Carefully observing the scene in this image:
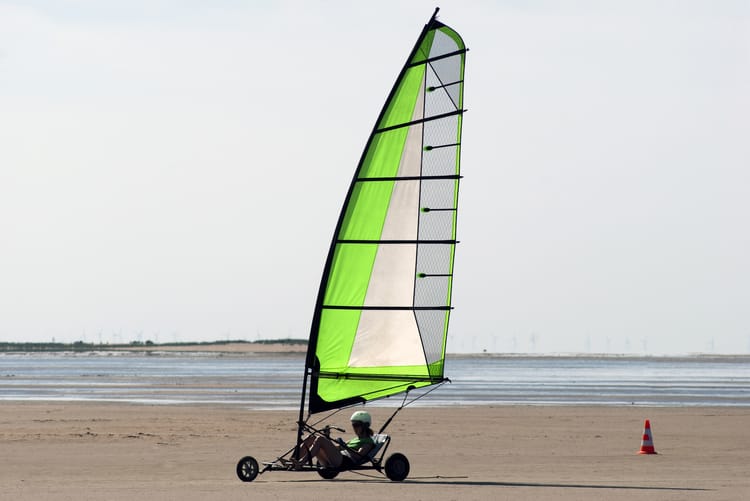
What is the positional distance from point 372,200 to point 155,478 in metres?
4.71

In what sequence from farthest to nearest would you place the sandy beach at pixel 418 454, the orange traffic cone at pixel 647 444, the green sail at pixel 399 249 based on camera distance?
1. the orange traffic cone at pixel 647 444
2. the green sail at pixel 399 249
3. the sandy beach at pixel 418 454

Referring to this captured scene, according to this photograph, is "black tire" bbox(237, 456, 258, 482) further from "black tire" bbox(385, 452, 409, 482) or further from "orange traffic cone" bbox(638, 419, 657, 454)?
"orange traffic cone" bbox(638, 419, 657, 454)

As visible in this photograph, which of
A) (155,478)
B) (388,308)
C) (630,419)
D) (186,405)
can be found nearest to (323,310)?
(388,308)

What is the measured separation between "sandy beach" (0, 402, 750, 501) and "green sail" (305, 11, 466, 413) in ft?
4.91

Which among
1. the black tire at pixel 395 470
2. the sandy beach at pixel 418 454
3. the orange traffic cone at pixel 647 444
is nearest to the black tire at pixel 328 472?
the sandy beach at pixel 418 454

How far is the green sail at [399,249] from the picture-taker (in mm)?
17078

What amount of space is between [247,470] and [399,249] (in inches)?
136

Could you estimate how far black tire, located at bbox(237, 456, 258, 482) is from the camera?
16.7 m

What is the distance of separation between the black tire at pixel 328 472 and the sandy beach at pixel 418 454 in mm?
109

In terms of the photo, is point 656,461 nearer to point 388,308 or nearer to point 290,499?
point 388,308

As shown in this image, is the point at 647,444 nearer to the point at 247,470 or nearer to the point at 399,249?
the point at 399,249

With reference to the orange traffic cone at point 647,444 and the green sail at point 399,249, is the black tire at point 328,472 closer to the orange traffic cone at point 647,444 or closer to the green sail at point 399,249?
the green sail at point 399,249

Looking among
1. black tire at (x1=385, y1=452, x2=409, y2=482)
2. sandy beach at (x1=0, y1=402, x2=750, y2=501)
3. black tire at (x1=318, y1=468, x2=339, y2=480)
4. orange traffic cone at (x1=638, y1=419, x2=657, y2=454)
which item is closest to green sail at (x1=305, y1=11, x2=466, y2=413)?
black tire at (x1=318, y1=468, x2=339, y2=480)

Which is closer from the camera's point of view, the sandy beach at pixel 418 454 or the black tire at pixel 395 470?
the sandy beach at pixel 418 454
